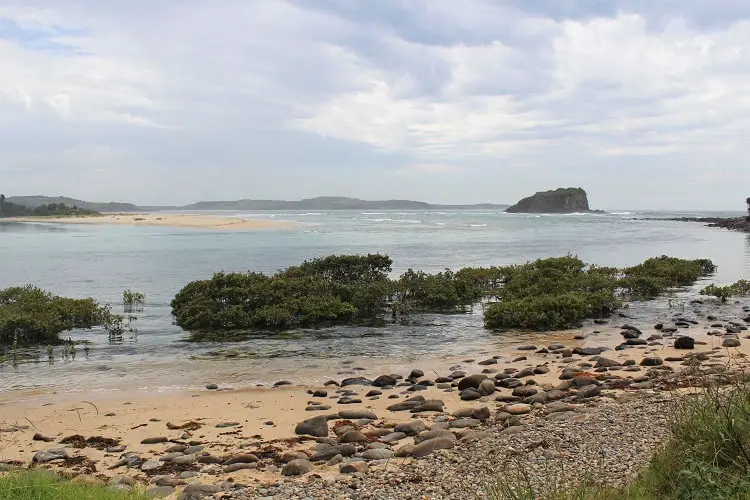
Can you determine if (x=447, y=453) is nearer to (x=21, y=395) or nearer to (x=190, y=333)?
(x=21, y=395)

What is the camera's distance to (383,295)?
20953 millimetres

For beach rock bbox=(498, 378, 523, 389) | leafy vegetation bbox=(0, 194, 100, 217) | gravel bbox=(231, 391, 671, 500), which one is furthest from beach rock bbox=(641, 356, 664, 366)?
leafy vegetation bbox=(0, 194, 100, 217)

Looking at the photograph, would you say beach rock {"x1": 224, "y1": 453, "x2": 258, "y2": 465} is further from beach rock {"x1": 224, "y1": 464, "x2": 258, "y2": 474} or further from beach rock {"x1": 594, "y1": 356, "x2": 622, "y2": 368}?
beach rock {"x1": 594, "y1": 356, "x2": 622, "y2": 368}

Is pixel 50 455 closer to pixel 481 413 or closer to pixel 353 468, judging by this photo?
pixel 353 468

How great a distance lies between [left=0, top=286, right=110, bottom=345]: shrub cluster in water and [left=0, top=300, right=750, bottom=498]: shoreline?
210 inches

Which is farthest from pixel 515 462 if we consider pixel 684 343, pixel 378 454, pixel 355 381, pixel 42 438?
pixel 684 343

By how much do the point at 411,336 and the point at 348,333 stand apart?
1887 millimetres

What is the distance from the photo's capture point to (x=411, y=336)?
16859 millimetres

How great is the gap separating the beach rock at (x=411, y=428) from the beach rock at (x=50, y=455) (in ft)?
14.7

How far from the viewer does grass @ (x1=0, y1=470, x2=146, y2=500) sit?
491 cm

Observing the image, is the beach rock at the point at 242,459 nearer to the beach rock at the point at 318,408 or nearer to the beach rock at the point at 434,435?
the beach rock at the point at 434,435

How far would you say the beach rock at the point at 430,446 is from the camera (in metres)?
7.24

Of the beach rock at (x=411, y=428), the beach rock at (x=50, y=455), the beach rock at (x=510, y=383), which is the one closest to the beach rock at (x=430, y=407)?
the beach rock at (x=411, y=428)

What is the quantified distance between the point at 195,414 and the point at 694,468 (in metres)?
7.68
